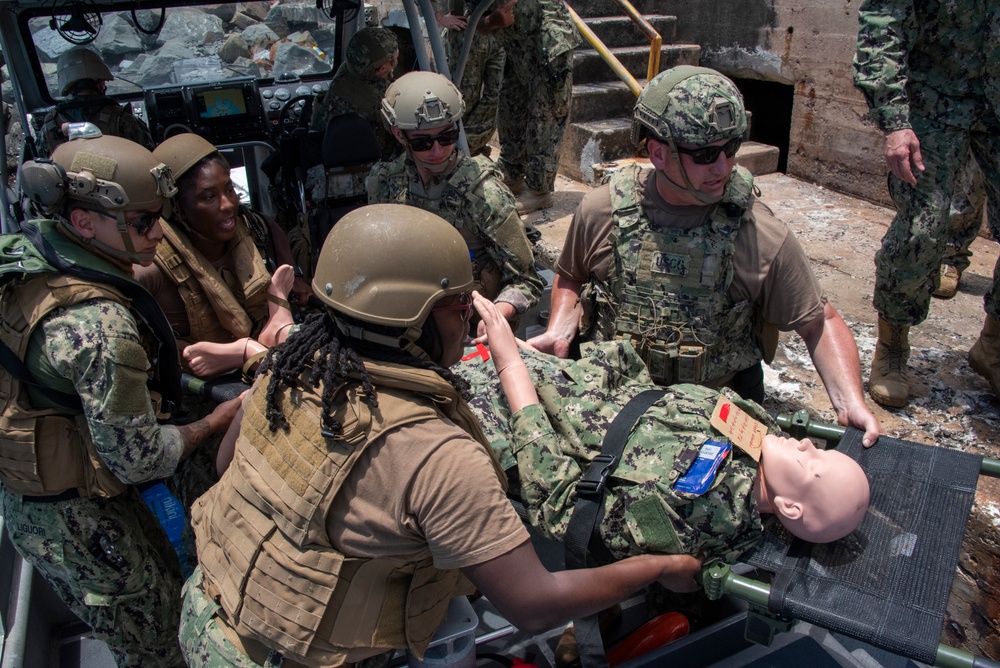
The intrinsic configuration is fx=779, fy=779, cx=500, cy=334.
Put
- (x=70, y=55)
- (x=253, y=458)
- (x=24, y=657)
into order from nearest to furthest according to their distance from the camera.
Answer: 1. (x=253, y=458)
2. (x=24, y=657)
3. (x=70, y=55)

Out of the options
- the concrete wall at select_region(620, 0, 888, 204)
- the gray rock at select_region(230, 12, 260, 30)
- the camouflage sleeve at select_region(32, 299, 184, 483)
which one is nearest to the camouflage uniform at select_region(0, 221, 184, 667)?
the camouflage sleeve at select_region(32, 299, 184, 483)

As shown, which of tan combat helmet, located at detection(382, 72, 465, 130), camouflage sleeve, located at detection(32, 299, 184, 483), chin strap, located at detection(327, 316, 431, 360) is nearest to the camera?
chin strap, located at detection(327, 316, 431, 360)

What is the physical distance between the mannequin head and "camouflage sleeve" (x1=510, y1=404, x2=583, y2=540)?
55 cm

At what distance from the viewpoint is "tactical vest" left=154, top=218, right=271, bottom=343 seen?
2.81 metres

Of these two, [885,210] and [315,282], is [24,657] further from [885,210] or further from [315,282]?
[885,210]

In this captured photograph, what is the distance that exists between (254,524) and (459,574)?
50 centimetres

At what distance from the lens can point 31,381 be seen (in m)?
2.11

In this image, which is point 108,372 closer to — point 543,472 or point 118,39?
point 543,472

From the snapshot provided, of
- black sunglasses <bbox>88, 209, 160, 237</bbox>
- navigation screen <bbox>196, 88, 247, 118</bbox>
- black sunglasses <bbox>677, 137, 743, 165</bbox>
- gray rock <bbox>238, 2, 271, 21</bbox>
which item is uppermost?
black sunglasses <bbox>88, 209, 160, 237</bbox>

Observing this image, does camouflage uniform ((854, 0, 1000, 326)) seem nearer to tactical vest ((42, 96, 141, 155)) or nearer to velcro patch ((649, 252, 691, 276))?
velcro patch ((649, 252, 691, 276))

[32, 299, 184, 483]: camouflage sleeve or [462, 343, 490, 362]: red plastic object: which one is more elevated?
[32, 299, 184, 483]: camouflage sleeve

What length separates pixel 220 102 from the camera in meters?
5.17

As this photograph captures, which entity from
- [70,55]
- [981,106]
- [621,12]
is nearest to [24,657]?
[70,55]

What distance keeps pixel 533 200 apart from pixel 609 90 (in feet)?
5.10
